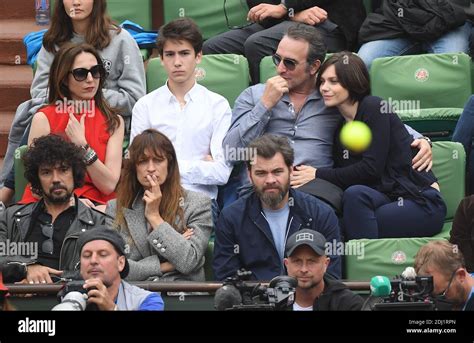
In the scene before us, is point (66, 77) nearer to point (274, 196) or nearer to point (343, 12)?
point (274, 196)

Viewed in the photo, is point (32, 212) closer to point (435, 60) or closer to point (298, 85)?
point (298, 85)

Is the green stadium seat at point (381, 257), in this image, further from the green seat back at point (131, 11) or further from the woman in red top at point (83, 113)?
the green seat back at point (131, 11)

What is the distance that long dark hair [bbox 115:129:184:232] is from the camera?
838 centimetres

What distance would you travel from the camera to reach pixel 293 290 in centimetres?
685

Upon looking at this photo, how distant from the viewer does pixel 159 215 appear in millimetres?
8359

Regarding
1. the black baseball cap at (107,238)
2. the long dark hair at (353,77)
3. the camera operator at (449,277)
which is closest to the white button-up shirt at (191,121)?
the long dark hair at (353,77)

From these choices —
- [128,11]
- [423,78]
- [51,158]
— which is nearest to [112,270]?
[51,158]

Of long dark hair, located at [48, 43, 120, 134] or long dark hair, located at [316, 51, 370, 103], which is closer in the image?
long dark hair, located at [316, 51, 370, 103]

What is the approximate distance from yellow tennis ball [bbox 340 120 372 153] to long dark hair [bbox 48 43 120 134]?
1409 millimetres

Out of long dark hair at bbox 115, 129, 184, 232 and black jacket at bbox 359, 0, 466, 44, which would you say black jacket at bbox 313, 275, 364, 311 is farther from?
black jacket at bbox 359, 0, 466, 44

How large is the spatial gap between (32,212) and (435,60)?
3.04 metres

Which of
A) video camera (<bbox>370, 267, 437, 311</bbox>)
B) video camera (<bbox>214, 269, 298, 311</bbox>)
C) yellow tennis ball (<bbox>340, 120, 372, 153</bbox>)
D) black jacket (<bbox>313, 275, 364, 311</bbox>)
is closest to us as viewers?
video camera (<bbox>370, 267, 437, 311</bbox>)

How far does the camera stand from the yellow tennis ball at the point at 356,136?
29.1 feet

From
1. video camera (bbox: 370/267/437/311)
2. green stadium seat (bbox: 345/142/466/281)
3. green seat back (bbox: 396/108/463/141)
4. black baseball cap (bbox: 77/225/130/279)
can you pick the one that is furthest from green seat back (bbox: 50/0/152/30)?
video camera (bbox: 370/267/437/311)
